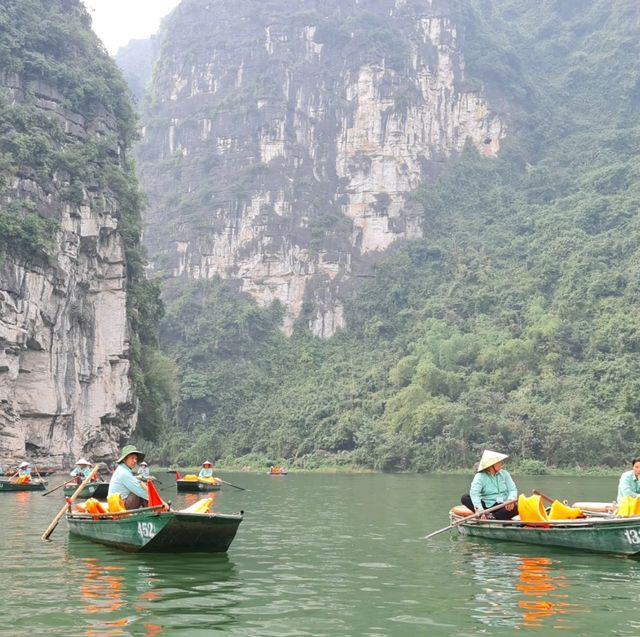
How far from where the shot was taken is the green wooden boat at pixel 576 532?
33.7 feet

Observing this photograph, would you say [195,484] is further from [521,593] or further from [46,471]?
[521,593]

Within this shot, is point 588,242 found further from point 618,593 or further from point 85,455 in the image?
point 618,593

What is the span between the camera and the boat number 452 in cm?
1055

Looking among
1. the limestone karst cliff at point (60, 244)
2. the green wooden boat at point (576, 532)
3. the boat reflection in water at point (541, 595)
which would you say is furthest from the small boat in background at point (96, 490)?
the boat reflection in water at point (541, 595)

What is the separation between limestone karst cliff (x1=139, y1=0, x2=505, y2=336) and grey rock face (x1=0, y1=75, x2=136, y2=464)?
41.0m

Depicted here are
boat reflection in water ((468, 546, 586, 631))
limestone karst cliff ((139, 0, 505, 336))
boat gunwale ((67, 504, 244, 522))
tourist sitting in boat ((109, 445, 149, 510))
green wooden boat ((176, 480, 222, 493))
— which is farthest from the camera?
limestone karst cliff ((139, 0, 505, 336))

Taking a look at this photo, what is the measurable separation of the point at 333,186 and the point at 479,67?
21.3 m

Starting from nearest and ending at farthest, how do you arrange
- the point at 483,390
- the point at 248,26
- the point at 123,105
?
the point at 123,105 → the point at 483,390 → the point at 248,26

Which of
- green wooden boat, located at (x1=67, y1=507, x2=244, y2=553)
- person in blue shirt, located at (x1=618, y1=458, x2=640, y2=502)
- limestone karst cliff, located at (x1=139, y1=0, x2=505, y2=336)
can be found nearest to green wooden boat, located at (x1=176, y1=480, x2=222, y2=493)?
green wooden boat, located at (x1=67, y1=507, x2=244, y2=553)

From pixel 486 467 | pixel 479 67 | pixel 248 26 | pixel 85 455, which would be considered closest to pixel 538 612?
pixel 486 467

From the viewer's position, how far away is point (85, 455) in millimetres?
37031

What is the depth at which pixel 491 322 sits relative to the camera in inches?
2571

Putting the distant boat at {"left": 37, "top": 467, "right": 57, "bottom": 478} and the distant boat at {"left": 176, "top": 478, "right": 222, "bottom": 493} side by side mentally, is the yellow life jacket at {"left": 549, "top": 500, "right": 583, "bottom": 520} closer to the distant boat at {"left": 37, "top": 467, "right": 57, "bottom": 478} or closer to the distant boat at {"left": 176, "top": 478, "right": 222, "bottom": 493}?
the distant boat at {"left": 176, "top": 478, "right": 222, "bottom": 493}

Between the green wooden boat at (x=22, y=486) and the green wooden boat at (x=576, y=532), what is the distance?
16.9 m
